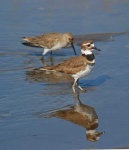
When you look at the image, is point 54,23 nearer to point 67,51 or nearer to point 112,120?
point 67,51

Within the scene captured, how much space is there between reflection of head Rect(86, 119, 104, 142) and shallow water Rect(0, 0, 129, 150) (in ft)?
0.19

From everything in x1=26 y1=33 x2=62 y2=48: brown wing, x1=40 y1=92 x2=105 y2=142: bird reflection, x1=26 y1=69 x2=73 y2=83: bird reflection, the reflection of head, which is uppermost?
the reflection of head

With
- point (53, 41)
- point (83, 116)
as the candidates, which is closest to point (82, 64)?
point (83, 116)

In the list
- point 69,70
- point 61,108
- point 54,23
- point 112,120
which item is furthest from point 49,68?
point 54,23

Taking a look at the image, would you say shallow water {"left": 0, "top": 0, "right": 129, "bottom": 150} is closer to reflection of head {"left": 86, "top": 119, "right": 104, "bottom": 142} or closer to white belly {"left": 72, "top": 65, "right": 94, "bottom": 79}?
reflection of head {"left": 86, "top": 119, "right": 104, "bottom": 142}

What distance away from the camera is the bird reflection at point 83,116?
7.32m

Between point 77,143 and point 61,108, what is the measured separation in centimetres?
153

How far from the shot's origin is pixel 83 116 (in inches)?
313

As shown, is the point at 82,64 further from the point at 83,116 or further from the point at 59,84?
the point at 83,116

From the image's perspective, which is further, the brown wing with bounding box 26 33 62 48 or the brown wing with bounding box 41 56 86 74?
the brown wing with bounding box 26 33 62 48

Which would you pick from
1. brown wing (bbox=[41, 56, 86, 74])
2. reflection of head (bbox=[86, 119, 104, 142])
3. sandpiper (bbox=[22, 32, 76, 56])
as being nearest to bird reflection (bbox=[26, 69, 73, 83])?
brown wing (bbox=[41, 56, 86, 74])

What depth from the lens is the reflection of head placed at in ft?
22.9

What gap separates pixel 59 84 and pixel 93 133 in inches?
106

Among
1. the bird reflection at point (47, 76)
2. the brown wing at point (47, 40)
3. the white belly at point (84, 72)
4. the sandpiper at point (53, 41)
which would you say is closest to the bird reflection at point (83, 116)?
the white belly at point (84, 72)
